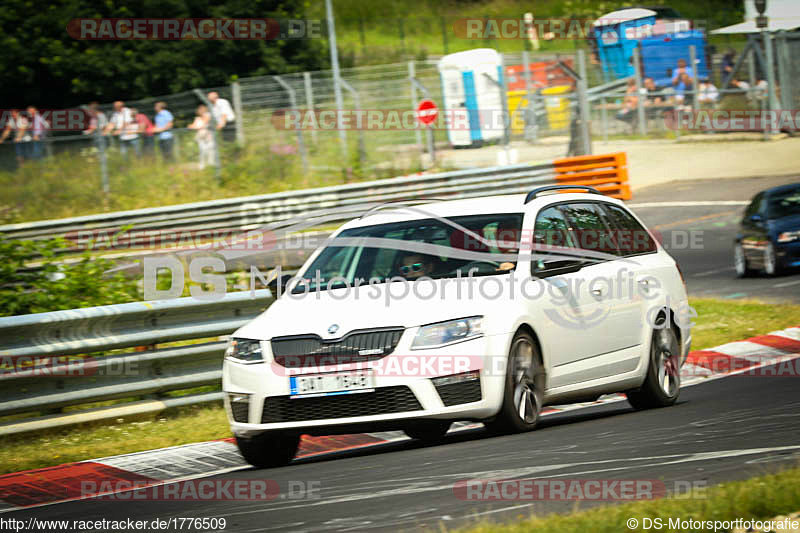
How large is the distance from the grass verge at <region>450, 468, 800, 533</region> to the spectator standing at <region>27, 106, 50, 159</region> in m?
23.0

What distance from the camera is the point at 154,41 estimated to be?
4347cm

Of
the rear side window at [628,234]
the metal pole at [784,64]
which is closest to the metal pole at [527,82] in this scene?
the metal pole at [784,64]

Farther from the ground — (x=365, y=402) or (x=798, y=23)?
(x=798, y=23)

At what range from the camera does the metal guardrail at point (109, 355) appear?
9711mm

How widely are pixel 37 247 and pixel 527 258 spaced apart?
5.71m

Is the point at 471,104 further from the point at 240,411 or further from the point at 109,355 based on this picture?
the point at 240,411

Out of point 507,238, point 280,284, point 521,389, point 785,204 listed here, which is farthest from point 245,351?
point 785,204

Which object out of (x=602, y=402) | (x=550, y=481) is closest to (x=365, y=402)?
(x=550, y=481)

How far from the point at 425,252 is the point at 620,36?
111 feet

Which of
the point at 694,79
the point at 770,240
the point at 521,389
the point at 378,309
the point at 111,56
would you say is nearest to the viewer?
the point at 378,309

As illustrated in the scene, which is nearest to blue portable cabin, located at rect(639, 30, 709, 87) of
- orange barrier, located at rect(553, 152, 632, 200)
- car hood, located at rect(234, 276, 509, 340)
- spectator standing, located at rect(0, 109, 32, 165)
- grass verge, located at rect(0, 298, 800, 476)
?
orange barrier, located at rect(553, 152, 632, 200)

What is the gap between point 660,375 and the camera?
958cm

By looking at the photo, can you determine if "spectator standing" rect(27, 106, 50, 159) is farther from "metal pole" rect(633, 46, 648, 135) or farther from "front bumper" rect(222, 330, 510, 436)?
"front bumper" rect(222, 330, 510, 436)

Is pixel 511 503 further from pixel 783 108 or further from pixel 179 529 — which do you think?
pixel 783 108
